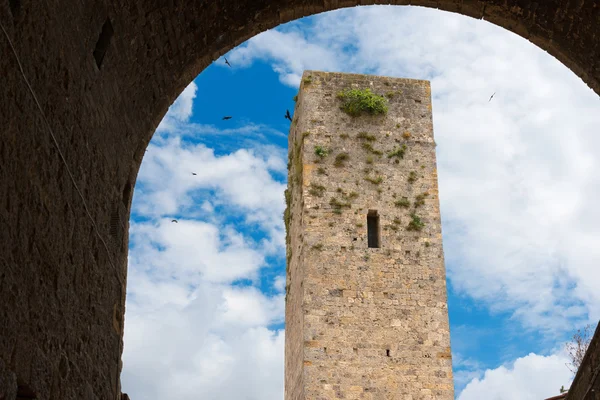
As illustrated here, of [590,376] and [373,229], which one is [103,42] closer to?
[590,376]

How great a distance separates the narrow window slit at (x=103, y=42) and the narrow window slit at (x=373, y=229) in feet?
48.9

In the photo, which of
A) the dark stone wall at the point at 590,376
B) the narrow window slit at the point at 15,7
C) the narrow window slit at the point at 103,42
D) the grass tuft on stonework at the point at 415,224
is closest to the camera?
the narrow window slit at the point at 15,7

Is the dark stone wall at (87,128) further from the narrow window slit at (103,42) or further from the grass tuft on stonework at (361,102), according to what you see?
the grass tuft on stonework at (361,102)

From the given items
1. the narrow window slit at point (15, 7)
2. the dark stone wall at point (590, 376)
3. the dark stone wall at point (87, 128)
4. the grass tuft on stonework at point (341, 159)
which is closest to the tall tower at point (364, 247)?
the grass tuft on stonework at point (341, 159)

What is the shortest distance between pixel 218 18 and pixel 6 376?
3.75 m

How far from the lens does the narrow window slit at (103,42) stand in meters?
6.25

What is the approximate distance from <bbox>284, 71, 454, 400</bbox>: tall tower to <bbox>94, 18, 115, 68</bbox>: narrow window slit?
1367 cm

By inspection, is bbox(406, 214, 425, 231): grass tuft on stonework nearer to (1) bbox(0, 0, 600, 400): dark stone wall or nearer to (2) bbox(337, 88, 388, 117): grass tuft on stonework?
(2) bbox(337, 88, 388, 117): grass tuft on stonework

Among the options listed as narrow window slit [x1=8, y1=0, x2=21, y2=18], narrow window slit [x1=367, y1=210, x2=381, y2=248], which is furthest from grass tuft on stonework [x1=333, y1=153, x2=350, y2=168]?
narrow window slit [x1=8, y1=0, x2=21, y2=18]

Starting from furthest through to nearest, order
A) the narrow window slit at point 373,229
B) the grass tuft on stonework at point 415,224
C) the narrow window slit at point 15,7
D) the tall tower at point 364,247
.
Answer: the grass tuft on stonework at point 415,224 < the narrow window slit at point 373,229 < the tall tower at point 364,247 < the narrow window slit at point 15,7

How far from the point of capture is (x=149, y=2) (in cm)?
657

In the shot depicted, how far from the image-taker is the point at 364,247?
20625 mm

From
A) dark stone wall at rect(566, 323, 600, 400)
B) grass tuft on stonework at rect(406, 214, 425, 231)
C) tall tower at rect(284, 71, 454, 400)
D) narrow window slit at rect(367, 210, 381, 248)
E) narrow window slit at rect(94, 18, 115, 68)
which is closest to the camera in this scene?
narrow window slit at rect(94, 18, 115, 68)

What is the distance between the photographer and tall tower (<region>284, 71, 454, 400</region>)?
19.6 m
